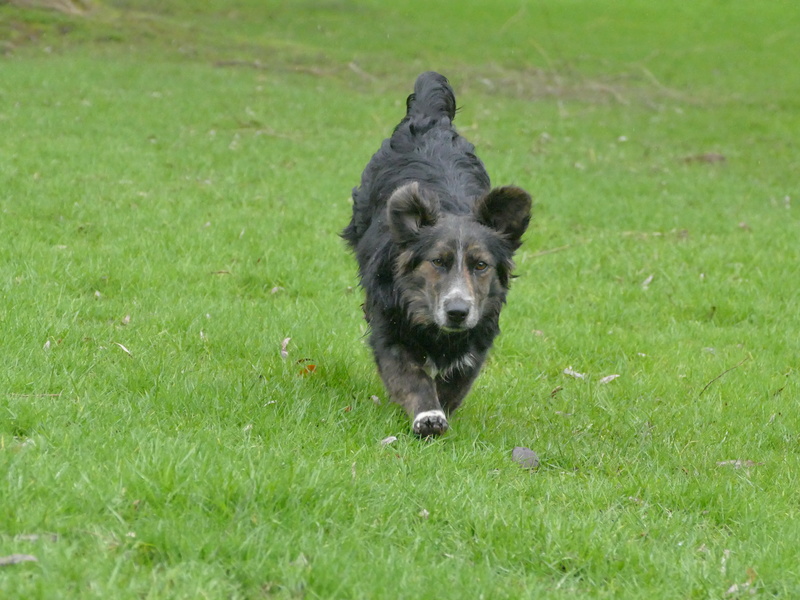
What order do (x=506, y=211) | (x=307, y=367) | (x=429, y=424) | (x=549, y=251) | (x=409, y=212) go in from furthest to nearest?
(x=549, y=251) < (x=307, y=367) < (x=506, y=211) < (x=409, y=212) < (x=429, y=424)

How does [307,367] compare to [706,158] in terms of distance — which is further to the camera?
[706,158]

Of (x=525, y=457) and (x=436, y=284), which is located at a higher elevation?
(x=436, y=284)

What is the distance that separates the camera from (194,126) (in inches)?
655

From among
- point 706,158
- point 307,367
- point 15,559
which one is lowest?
point 706,158

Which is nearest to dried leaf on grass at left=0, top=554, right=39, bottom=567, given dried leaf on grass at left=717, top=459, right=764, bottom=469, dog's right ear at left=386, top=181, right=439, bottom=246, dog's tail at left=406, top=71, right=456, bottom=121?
dog's right ear at left=386, top=181, right=439, bottom=246

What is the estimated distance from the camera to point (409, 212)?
5.84 metres

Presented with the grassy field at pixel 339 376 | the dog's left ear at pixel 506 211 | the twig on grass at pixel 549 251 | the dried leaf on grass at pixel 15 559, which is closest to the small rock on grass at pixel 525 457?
the grassy field at pixel 339 376

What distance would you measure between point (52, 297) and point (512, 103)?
17.1m

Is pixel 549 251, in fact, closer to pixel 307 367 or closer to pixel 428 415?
pixel 307 367

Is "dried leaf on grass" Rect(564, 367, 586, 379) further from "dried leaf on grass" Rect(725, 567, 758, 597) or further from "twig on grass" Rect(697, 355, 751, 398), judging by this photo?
"dried leaf on grass" Rect(725, 567, 758, 597)

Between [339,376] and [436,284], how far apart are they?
1144 mm

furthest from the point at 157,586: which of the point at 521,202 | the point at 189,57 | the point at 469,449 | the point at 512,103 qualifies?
the point at 189,57

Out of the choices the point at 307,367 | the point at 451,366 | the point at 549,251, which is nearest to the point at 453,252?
the point at 451,366

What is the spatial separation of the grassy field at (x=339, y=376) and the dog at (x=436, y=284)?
235 mm
